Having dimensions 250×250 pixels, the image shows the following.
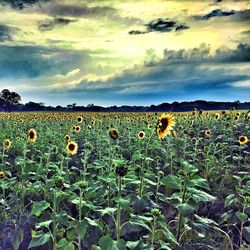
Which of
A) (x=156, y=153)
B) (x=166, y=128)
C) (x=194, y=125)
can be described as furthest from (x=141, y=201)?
(x=194, y=125)

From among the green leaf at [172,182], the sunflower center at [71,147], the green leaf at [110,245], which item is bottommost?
the green leaf at [110,245]

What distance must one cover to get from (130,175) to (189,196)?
2.43 ft

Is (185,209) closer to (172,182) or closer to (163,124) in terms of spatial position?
(172,182)

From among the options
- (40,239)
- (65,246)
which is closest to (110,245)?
(65,246)

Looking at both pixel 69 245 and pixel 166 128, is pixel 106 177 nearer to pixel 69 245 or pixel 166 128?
pixel 69 245

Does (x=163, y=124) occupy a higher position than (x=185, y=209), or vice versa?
(x=163, y=124)

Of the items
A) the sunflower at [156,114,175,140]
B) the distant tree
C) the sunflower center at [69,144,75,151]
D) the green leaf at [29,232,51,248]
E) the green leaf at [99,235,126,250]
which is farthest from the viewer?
the distant tree

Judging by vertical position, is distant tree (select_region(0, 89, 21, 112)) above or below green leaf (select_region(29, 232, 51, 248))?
above

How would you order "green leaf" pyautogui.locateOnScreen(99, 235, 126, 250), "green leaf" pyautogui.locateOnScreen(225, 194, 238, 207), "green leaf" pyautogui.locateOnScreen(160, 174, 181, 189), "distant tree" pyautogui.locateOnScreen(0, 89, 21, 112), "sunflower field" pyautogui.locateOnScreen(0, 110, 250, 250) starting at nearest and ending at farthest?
1. "green leaf" pyautogui.locateOnScreen(99, 235, 126, 250)
2. "sunflower field" pyautogui.locateOnScreen(0, 110, 250, 250)
3. "green leaf" pyautogui.locateOnScreen(160, 174, 181, 189)
4. "green leaf" pyautogui.locateOnScreen(225, 194, 238, 207)
5. "distant tree" pyautogui.locateOnScreen(0, 89, 21, 112)

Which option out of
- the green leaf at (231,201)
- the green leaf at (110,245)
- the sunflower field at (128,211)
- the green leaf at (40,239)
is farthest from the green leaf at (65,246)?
the green leaf at (231,201)

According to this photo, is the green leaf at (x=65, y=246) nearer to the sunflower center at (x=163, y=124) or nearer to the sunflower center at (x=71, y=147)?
the sunflower center at (x=163, y=124)

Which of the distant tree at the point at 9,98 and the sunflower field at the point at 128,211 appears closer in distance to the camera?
the sunflower field at the point at 128,211

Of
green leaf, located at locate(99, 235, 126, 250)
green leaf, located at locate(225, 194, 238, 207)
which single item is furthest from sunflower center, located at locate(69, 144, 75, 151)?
green leaf, located at locate(99, 235, 126, 250)

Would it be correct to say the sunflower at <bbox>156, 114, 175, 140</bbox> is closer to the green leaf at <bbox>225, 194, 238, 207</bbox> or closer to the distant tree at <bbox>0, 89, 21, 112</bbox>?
the green leaf at <bbox>225, 194, 238, 207</bbox>
